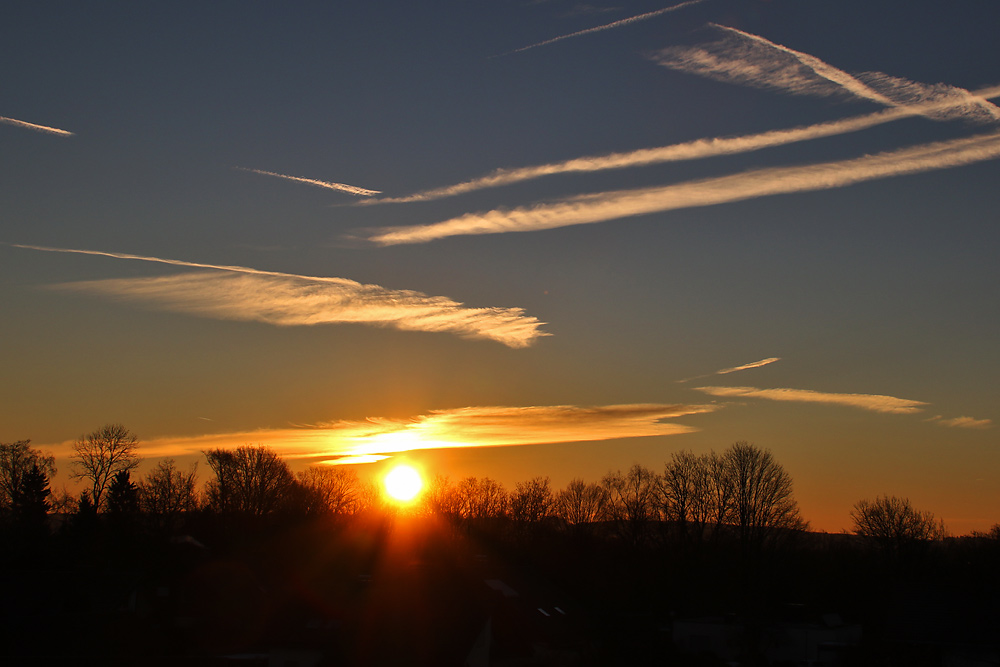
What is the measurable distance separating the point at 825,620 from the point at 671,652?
15821 millimetres

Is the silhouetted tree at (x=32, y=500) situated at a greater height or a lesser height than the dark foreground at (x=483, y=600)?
greater

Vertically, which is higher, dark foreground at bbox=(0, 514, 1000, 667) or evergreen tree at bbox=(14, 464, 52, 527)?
evergreen tree at bbox=(14, 464, 52, 527)

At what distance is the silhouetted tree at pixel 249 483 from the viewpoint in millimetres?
104125

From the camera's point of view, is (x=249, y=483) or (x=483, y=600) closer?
(x=483, y=600)

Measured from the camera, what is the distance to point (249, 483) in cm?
10806

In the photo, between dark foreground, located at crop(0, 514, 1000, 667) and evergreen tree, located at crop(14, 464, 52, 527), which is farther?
evergreen tree, located at crop(14, 464, 52, 527)

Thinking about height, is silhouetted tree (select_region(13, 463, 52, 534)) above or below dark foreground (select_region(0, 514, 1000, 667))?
above

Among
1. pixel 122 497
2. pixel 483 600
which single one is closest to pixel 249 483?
pixel 122 497

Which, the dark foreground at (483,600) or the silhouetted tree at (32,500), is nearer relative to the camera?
the dark foreground at (483,600)

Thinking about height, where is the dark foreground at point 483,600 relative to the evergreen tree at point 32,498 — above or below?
below

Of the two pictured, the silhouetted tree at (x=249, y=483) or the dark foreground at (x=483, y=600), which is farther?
the silhouetted tree at (x=249, y=483)

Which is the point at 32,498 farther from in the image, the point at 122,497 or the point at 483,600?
the point at 483,600

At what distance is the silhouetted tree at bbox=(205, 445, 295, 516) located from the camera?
104 m

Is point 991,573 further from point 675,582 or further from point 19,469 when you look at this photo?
point 19,469
